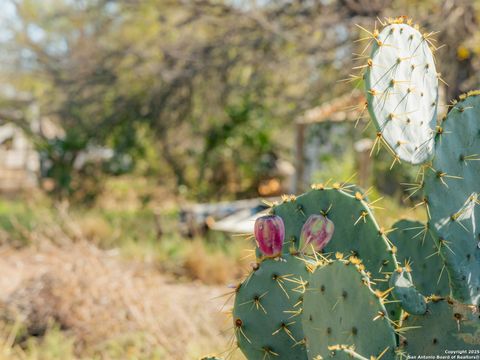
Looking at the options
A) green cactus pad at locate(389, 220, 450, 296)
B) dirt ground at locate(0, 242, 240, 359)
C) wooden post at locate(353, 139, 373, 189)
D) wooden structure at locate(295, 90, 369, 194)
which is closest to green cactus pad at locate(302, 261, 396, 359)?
green cactus pad at locate(389, 220, 450, 296)

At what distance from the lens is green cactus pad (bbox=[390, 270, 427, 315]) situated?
7.60 ft

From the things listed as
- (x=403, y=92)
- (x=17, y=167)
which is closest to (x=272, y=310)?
(x=403, y=92)

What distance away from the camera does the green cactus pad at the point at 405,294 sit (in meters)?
2.32

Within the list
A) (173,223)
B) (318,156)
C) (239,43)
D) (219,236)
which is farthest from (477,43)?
(318,156)

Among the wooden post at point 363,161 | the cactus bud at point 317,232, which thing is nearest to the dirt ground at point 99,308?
the cactus bud at point 317,232

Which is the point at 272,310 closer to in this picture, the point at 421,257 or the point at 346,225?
the point at 346,225

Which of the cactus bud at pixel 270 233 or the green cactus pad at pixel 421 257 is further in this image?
the green cactus pad at pixel 421 257

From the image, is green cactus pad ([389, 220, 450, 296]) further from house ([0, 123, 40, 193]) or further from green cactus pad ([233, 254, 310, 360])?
house ([0, 123, 40, 193])

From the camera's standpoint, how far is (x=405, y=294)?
2326mm

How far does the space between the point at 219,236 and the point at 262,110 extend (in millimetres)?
3518

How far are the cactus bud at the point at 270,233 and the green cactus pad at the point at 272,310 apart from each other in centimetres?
6

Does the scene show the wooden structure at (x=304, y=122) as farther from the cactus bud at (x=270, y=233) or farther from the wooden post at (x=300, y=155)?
the cactus bud at (x=270, y=233)

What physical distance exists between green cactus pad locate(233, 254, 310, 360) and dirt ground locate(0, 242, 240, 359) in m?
2.80

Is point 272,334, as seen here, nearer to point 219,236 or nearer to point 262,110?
point 219,236
